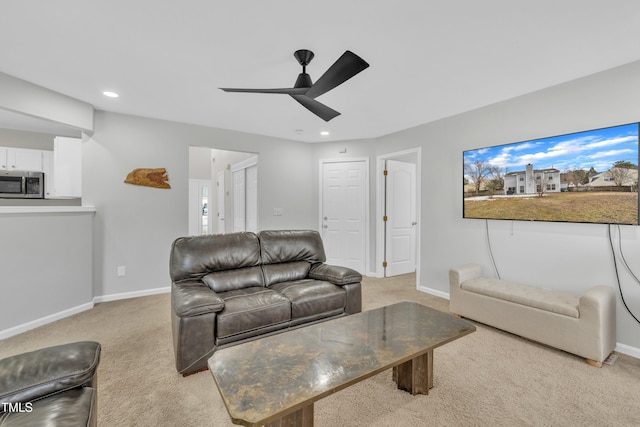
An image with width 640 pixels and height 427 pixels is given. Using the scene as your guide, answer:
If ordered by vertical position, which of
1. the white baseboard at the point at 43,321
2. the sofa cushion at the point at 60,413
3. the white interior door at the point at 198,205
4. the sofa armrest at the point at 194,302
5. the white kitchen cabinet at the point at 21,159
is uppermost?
the white kitchen cabinet at the point at 21,159

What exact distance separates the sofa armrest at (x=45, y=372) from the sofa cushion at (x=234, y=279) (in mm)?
1381

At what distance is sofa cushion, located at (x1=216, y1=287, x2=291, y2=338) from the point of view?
2.08 meters

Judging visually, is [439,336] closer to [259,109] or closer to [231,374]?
[231,374]

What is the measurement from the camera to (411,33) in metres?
1.94

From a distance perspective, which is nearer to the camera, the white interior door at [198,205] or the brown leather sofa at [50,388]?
the brown leather sofa at [50,388]

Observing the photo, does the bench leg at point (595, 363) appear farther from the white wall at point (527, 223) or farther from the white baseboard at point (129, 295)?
the white baseboard at point (129, 295)

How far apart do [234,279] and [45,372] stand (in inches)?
64.8

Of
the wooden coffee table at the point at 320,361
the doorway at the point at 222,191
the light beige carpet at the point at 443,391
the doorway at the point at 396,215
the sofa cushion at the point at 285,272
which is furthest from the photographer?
the doorway at the point at 222,191

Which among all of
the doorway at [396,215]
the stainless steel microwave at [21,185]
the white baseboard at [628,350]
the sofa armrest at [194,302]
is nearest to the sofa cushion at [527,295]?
the white baseboard at [628,350]

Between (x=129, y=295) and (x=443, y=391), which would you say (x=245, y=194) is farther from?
(x=443, y=391)

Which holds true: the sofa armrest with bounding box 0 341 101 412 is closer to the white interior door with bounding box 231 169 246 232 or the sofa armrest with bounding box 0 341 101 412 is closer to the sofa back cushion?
the sofa back cushion

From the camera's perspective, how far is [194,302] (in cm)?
201

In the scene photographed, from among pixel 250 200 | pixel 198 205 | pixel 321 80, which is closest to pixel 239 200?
pixel 250 200

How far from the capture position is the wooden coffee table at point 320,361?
1.13m
